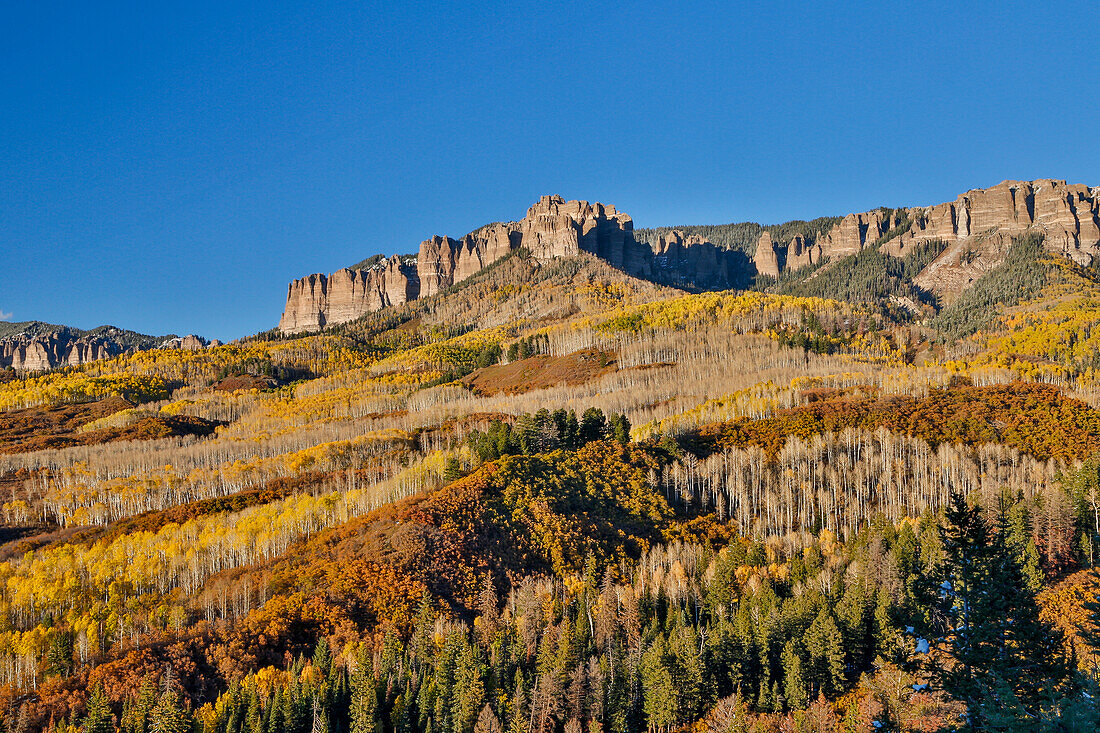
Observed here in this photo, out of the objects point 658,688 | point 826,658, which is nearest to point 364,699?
point 658,688

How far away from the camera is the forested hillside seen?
4431 centimetres

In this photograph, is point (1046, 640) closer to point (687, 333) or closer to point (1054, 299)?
point (687, 333)

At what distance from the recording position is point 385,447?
4835 inches

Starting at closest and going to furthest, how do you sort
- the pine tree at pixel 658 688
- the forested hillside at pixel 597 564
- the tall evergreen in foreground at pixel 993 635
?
the tall evergreen in foreground at pixel 993 635
the forested hillside at pixel 597 564
the pine tree at pixel 658 688

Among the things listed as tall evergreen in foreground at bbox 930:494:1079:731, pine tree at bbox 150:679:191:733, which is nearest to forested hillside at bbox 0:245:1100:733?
tall evergreen in foreground at bbox 930:494:1079:731

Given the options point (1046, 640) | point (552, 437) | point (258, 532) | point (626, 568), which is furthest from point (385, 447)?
point (1046, 640)

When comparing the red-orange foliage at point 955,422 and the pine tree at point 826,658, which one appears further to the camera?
the red-orange foliage at point 955,422

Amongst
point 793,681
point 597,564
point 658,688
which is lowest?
point 658,688

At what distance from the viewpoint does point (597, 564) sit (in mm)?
68500

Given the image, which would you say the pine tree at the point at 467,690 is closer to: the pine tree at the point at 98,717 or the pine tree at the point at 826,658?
the pine tree at the point at 826,658

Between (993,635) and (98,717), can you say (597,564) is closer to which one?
(98,717)

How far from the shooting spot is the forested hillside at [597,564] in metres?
44.3

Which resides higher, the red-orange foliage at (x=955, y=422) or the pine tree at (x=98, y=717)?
the red-orange foliage at (x=955, y=422)

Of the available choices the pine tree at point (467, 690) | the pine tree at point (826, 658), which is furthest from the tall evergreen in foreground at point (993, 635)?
the pine tree at point (467, 690)
